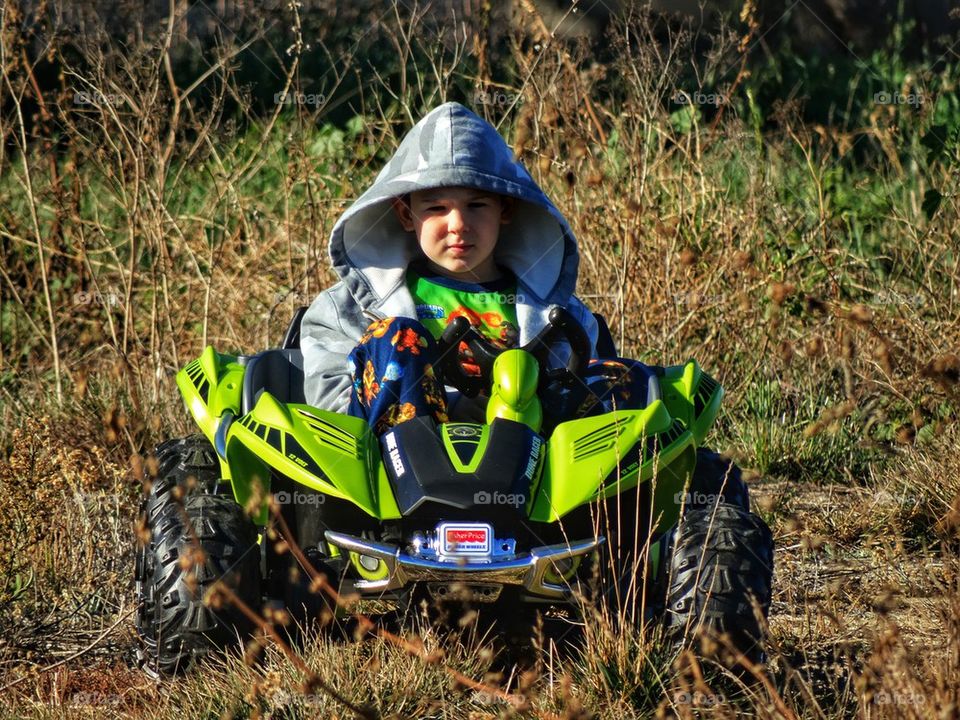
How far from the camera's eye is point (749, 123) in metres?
9.27

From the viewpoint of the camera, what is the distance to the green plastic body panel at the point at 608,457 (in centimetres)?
322

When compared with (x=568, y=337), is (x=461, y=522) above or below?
below

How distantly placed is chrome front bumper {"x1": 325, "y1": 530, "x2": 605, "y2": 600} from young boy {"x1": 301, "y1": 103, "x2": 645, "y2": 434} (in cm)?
73

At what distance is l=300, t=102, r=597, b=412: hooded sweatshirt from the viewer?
4.08m

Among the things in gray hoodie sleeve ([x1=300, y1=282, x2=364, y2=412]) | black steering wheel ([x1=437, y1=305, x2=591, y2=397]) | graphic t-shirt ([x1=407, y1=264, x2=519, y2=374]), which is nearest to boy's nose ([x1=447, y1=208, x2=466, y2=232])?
graphic t-shirt ([x1=407, y1=264, x2=519, y2=374])

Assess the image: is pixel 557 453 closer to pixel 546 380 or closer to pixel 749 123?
pixel 546 380

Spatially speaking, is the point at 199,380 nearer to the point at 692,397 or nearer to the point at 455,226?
Answer: the point at 455,226

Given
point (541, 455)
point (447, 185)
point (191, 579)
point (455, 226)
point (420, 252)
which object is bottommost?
point (191, 579)

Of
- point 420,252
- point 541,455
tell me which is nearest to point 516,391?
point 541,455

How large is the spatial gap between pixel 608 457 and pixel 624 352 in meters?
2.34

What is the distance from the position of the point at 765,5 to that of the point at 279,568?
34.1ft

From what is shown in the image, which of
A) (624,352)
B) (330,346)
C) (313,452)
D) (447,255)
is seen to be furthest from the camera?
(624,352)

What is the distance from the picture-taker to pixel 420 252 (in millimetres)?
4340

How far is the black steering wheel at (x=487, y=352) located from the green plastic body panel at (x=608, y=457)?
29 centimetres
